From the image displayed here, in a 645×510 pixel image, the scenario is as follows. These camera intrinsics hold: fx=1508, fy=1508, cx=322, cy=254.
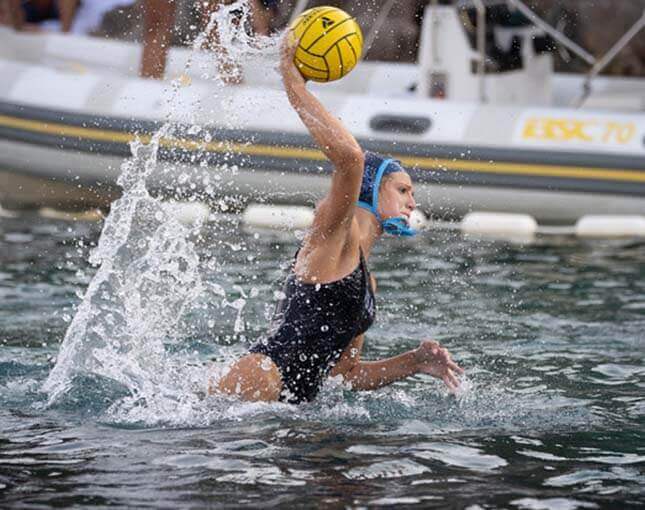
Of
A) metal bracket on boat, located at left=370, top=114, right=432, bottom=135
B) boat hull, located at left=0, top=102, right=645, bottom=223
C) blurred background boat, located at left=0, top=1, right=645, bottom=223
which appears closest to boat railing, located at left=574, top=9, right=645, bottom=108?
blurred background boat, located at left=0, top=1, right=645, bottom=223

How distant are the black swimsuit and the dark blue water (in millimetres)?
168

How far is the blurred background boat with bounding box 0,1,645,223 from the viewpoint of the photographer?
13953 mm

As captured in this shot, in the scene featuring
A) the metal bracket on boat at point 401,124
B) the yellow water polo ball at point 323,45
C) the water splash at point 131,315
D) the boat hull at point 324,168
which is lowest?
the boat hull at point 324,168

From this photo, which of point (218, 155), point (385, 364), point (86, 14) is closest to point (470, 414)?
point (385, 364)

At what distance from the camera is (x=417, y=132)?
1411 cm

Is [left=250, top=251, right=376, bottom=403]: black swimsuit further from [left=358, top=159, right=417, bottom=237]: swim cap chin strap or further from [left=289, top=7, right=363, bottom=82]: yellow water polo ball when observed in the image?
[left=289, top=7, right=363, bottom=82]: yellow water polo ball

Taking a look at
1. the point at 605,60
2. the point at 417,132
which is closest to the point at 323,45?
the point at 417,132

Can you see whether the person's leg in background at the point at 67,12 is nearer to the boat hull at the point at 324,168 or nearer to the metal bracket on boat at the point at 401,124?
the boat hull at the point at 324,168

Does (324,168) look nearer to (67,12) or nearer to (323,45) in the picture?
(67,12)

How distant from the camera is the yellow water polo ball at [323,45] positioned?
20.0 ft

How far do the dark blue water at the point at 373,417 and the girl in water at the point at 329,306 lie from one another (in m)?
0.14

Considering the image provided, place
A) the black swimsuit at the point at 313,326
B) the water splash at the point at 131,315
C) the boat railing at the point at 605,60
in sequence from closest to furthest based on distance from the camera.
→ 1. the black swimsuit at the point at 313,326
2. the water splash at the point at 131,315
3. the boat railing at the point at 605,60

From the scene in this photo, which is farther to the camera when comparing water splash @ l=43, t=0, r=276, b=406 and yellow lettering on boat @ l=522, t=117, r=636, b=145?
yellow lettering on boat @ l=522, t=117, r=636, b=145

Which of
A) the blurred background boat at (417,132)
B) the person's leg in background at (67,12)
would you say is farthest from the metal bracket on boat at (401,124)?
the person's leg in background at (67,12)
